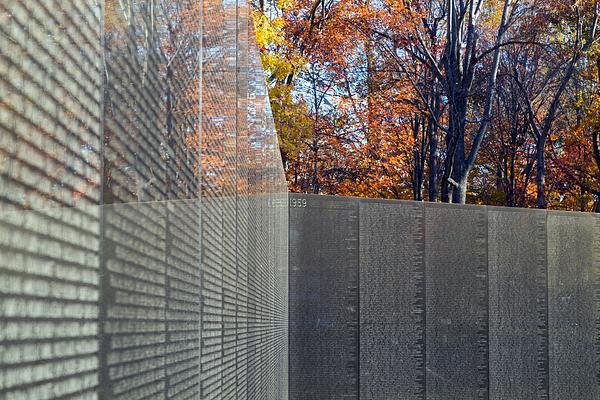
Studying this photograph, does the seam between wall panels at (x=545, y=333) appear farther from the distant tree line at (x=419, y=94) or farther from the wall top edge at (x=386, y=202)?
the distant tree line at (x=419, y=94)

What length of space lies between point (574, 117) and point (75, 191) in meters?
25.3

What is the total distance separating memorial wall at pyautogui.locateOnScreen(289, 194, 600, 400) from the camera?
8.80 meters

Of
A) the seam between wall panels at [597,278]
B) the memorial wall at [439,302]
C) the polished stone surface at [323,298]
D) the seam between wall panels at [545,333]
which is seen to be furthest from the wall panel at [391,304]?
the seam between wall panels at [597,278]

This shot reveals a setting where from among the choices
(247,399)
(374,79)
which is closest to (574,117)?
(374,79)

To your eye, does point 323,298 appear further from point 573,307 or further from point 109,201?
point 109,201

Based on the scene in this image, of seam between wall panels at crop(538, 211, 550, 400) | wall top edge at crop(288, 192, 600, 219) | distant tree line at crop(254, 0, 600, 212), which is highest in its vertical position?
distant tree line at crop(254, 0, 600, 212)

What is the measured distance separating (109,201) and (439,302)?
8613 millimetres

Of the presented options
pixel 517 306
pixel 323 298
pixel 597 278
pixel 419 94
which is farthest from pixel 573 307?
pixel 419 94

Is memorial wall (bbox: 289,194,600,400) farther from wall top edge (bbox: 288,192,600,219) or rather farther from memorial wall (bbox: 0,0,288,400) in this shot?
memorial wall (bbox: 0,0,288,400)

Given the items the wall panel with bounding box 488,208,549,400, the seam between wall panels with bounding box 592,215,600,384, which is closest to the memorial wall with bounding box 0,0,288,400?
the wall panel with bounding box 488,208,549,400

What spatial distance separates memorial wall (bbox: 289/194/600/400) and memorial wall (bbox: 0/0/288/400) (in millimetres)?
6887

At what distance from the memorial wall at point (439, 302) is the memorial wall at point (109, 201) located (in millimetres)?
6887

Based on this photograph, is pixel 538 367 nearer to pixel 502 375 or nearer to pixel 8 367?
pixel 502 375

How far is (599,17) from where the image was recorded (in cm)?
1521
